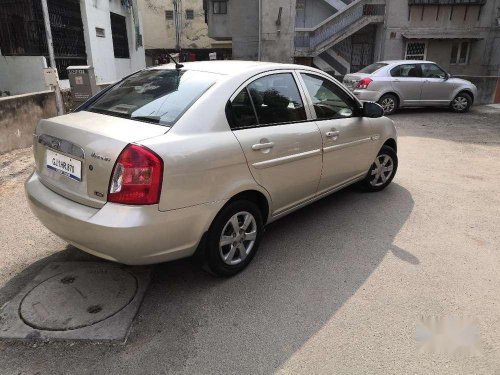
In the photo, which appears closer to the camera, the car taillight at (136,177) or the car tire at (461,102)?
the car taillight at (136,177)

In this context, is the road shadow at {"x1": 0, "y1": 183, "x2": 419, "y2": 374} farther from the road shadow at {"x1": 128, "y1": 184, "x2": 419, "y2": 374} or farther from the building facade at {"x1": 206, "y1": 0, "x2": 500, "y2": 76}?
the building facade at {"x1": 206, "y1": 0, "x2": 500, "y2": 76}

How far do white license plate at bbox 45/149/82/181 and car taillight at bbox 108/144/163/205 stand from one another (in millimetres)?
344

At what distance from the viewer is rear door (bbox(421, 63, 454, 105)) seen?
1166cm

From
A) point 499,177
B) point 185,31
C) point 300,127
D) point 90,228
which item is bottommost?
point 499,177

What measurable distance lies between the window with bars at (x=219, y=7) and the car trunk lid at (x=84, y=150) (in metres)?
22.1

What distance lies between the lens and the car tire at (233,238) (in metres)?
2.94

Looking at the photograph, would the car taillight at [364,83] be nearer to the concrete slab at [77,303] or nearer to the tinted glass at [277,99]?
the tinted glass at [277,99]

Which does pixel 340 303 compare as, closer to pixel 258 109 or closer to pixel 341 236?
pixel 341 236

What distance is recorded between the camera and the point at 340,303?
292 centimetres

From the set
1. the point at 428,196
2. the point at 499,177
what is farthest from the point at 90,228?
the point at 499,177

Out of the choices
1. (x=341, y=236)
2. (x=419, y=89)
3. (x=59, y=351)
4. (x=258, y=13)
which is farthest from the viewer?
(x=258, y=13)

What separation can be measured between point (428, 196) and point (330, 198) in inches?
50.7

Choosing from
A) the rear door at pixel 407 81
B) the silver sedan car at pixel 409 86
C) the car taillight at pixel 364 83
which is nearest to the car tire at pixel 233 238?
the silver sedan car at pixel 409 86

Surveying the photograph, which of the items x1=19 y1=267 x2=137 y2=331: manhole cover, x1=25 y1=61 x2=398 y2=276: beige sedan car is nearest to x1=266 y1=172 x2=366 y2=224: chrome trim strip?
x1=25 y1=61 x2=398 y2=276: beige sedan car
